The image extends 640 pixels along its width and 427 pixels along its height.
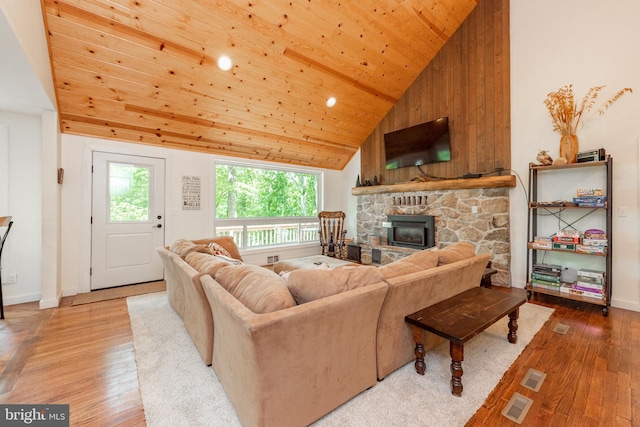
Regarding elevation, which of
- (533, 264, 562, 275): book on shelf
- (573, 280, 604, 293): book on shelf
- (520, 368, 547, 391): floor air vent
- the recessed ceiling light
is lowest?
(520, 368, 547, 391): floor air vent

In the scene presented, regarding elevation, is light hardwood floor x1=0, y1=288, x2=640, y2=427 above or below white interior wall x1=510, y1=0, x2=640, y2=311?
below

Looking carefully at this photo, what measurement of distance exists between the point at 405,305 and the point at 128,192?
4.16 metres

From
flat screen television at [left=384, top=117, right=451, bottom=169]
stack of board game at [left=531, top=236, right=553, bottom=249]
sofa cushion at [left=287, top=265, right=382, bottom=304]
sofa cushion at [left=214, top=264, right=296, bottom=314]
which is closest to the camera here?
sofa cushion at [left=214, top=264, right=296, bottom=314]

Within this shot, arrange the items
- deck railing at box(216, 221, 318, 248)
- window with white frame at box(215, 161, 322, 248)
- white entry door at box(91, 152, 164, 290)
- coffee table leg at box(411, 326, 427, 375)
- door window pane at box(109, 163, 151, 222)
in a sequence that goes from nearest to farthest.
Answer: coffee table leg at box(411, 326, 427, 375)
white entry door at box(91, 152, 164, 290)
door window pane at box(109, 163, 151, 222)
window with white frame at box(215, 161, 322, 248)
deck railing at box(216, 221, 318, 248)

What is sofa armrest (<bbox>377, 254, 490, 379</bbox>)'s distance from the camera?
1690mm

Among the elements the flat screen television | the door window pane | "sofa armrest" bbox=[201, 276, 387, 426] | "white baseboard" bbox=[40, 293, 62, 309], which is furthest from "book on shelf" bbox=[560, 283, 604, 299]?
"white baseboard" bbox=[40, 293, 62, 309]

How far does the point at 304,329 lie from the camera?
4.12ft

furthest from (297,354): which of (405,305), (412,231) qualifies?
(412,231)

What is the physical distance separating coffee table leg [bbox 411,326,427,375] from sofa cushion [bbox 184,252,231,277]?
4.63 feet

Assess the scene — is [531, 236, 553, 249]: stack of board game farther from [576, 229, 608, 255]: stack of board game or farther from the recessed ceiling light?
the recessed ceiling light

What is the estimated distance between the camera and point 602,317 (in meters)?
2.82

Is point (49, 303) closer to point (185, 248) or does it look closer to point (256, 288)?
point (185, 248)

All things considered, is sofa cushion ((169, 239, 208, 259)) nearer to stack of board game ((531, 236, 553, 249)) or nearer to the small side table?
the small side table

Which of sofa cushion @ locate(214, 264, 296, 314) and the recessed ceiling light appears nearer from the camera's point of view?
sofa cushion @ locate(214, 264, 296, 314)
